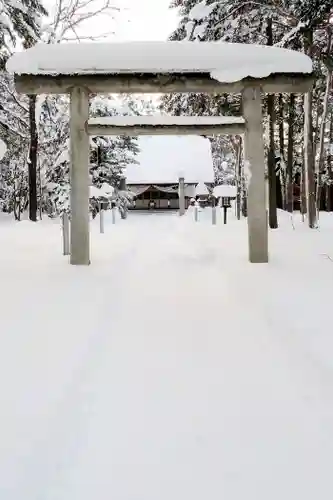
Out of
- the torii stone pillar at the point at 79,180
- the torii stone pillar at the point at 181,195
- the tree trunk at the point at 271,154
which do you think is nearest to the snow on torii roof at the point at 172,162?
the torii stone pillar at the point at 181,195

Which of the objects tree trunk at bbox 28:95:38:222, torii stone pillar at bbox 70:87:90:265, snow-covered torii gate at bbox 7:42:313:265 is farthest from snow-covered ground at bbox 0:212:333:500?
tree trunk at bbox 28:95:38:222

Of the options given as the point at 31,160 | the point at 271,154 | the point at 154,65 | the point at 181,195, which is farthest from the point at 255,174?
the point at 181,195

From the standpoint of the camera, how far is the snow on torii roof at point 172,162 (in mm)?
38750

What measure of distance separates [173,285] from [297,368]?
3620 millimetres

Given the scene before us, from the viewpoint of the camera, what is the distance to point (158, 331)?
485 centimetres

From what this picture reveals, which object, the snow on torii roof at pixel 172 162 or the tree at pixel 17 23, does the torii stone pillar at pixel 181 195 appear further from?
the tree at pixel 17 23

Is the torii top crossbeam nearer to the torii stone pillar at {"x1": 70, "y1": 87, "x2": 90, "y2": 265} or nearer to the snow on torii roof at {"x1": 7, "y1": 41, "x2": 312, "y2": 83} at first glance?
the snow on torii roof at {"x1": 7, "y1": 41, "x2": 312, "y2": 83}

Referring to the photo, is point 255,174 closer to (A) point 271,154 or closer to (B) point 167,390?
(B) point 167,390

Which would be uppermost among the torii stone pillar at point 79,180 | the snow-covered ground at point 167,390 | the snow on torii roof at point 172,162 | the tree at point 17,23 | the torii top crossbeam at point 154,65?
the tree at point 17,23

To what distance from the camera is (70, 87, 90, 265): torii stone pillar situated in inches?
363

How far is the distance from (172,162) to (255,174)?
31.3 m

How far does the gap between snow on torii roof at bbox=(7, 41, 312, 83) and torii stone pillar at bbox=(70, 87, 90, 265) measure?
2.70 ft

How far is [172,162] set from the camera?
132 feet

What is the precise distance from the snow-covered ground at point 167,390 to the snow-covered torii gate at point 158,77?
256 centimetres
